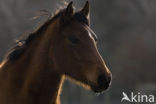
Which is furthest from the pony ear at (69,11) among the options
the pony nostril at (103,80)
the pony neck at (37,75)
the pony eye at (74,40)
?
the pony nostril at (103,80)

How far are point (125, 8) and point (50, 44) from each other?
1174cm

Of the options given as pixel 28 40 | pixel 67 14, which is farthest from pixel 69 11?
pixel 28 40

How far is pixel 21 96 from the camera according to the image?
3.51 metres

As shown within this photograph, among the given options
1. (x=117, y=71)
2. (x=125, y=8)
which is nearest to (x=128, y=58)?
(x=117, y=71)

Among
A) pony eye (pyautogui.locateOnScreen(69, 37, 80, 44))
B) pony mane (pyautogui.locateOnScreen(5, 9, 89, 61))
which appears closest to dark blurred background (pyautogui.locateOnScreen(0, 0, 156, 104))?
pony mane (pyautogui.locateOnScreen(5, 9, 89, 61))

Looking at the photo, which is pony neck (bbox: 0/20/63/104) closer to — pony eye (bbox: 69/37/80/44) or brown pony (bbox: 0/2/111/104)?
brown pony (bbox: 0/2/111/104)

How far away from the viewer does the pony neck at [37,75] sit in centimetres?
350

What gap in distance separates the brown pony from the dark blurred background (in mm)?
9380

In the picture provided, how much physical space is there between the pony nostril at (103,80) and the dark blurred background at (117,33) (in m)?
9.79

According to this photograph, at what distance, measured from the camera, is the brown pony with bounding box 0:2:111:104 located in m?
3.38

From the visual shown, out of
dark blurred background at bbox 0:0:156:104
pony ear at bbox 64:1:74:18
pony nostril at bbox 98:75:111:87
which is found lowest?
dark blurred background at bbox 0:0:156:104

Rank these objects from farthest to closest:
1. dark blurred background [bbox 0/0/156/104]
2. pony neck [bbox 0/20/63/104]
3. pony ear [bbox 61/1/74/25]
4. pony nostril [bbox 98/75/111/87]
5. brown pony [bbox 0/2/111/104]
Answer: dark blurred background [bbox 0/0/156/104], pony ear [bbox 61/1/74/25], pony neck [bbox 0/20/63/104], brown pony [bbox 0/2/111/104], pony nostril [bbox 98/75/111/87]

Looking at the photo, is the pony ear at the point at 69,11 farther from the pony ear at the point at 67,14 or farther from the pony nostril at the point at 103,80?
the pony nostril at the point at 103,80

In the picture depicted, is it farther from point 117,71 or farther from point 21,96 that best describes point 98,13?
point 21,96
